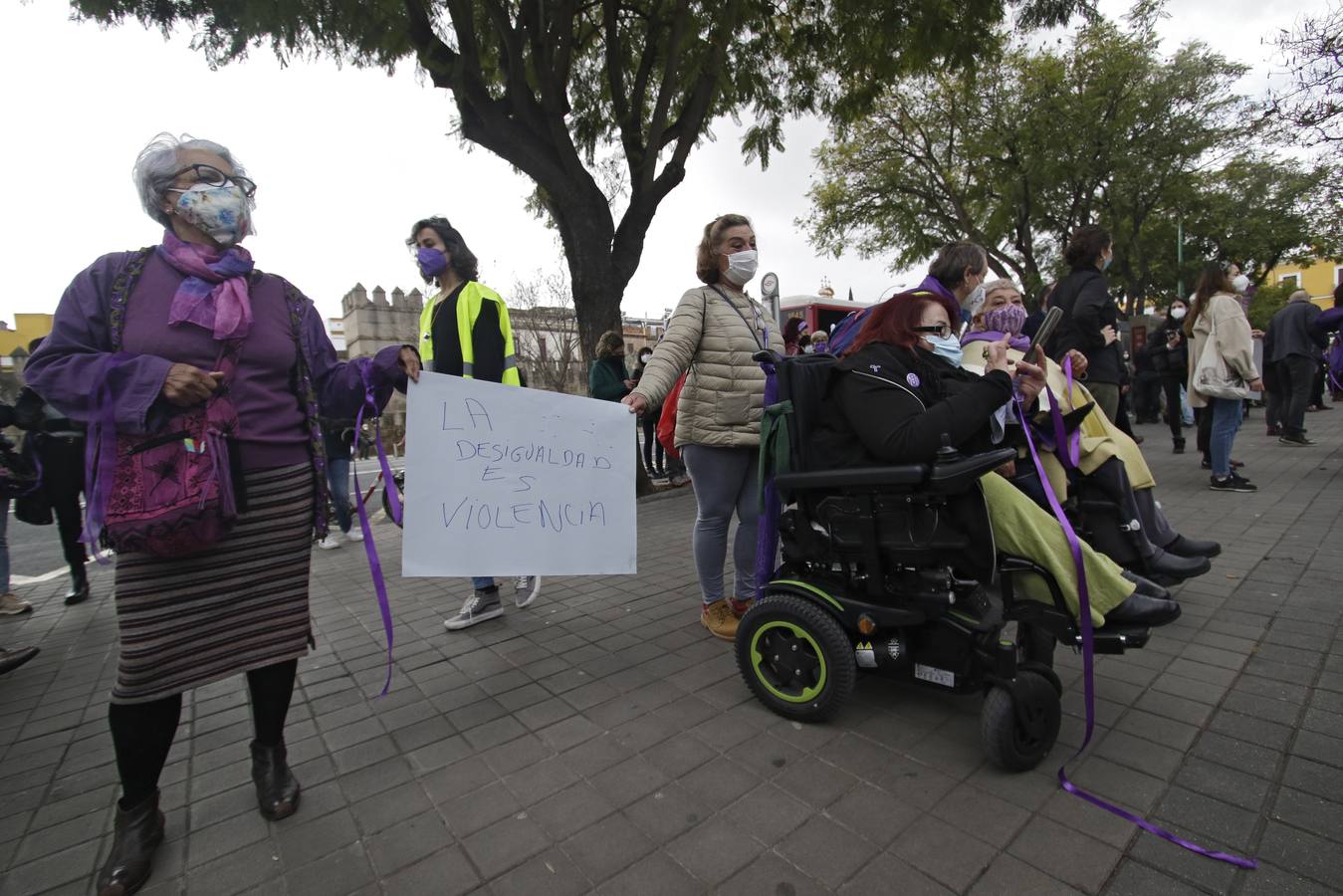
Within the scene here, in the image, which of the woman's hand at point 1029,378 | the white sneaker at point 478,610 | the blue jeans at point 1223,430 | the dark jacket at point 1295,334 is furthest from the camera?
the dark jacket at point 1295,334

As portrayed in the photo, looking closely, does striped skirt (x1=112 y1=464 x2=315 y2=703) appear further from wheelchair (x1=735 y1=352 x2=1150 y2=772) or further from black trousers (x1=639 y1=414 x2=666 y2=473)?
black trousers (x1=639 y1=414 x2=666 y2=473)

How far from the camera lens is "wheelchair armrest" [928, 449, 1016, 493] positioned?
1.90m

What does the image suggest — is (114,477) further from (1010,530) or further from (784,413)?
(1010,530)

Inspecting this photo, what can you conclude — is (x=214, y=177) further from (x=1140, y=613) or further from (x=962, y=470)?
(x=1140, y=613)

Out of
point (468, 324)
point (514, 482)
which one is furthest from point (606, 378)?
point (514, 482)

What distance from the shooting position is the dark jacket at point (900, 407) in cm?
201

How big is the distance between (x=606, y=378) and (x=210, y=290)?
5.26 metres

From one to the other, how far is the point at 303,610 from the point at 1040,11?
8818 mm

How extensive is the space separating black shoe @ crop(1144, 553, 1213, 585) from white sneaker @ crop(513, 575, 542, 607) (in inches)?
127

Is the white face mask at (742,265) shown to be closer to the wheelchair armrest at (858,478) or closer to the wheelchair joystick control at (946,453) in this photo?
the wheelchair armrest at (858,478)

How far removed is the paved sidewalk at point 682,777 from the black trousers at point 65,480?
4.94 feet

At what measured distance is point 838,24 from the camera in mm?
7832

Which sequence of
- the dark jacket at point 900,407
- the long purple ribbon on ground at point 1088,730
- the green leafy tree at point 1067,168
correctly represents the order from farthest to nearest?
the green leafy tree at point 1067,168
the dark jacket at point 900,407
the long purple ribbon on ground at point 1088,730

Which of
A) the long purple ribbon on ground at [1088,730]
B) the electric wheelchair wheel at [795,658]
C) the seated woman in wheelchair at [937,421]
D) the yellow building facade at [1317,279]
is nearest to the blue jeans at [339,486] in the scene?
the electric wheelchair wheel at [795,658]
